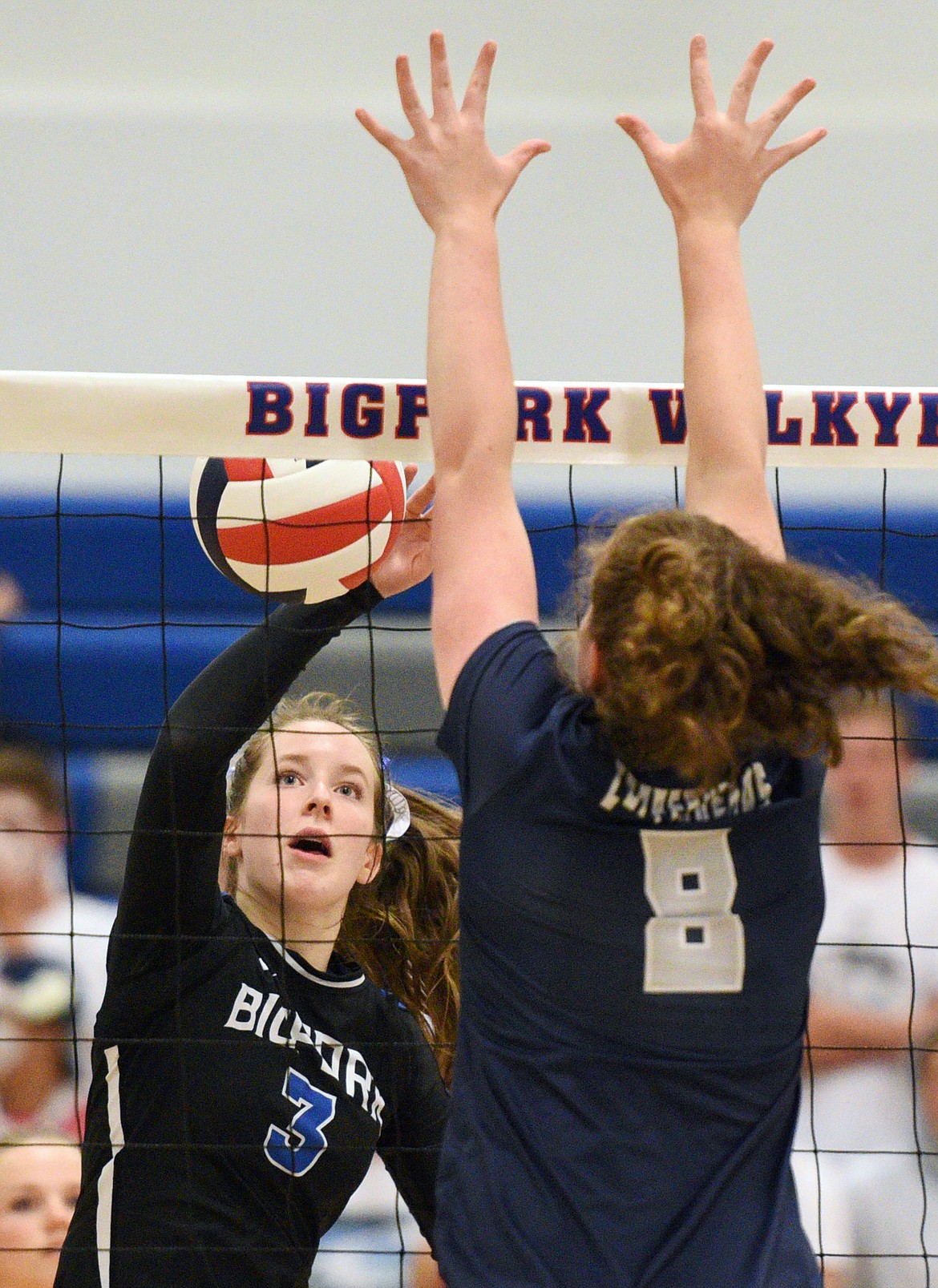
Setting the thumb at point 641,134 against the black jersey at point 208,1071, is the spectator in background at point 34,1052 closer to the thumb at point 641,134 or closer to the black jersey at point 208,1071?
the black jersey at point 208,1071

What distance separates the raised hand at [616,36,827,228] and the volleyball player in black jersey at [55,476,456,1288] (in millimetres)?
617

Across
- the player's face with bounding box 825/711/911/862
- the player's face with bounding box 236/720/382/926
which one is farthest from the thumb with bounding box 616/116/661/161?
the player's face with bounding box 825/711/911/862

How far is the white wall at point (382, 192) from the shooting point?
4.04m

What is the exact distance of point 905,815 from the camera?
394 cm

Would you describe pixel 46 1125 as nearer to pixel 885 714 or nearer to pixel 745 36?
pixel 885 714

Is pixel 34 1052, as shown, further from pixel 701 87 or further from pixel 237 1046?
pixel 701 87

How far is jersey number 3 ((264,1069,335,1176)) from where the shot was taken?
6.92ft

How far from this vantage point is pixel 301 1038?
2.18 meters

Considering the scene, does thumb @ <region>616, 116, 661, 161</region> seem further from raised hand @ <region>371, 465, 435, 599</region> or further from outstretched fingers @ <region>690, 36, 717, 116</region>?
raised hand @ <region>371, 465, 435, 599</region>

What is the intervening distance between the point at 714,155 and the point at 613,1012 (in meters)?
0.90

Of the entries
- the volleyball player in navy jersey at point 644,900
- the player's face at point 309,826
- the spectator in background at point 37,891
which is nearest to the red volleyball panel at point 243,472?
the player's face at point 309,826

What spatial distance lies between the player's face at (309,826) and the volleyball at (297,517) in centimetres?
26

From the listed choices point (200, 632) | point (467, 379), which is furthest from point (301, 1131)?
point (200, 632)

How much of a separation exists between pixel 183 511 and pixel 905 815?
85.7 inches
